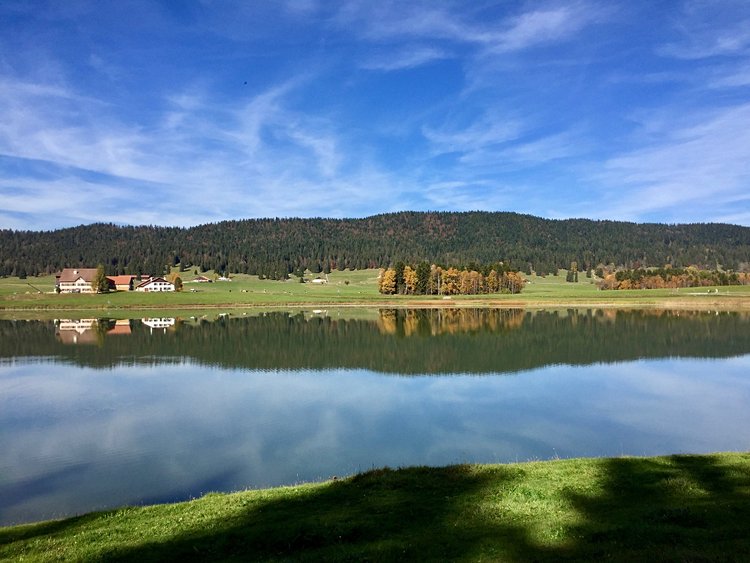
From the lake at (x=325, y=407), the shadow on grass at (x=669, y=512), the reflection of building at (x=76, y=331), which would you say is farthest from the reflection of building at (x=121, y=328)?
the shadow on grass at (x=669, y=512)

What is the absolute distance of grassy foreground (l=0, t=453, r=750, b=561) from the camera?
332 inches

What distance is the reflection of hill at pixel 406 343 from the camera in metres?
42.2

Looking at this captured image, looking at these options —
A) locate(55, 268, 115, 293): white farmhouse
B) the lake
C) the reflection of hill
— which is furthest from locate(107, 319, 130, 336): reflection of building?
locate(55, 268, 115, 293): white farmhouse

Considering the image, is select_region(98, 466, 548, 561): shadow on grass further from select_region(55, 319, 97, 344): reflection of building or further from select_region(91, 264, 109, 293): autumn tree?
select_region(91, 264, 109, 293): autumn tree

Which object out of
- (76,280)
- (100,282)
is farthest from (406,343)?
(76,280)

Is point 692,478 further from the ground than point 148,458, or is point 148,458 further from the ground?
point 692,478

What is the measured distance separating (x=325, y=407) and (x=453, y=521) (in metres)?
17.1

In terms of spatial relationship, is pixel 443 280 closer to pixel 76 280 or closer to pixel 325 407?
pixel 76 280

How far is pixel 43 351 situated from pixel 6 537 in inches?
1688

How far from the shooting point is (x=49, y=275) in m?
191

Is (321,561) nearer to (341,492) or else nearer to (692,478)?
(341,492)

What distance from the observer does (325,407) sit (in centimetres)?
2655

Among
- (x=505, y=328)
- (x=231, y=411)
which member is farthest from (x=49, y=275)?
(x=231, y=411)

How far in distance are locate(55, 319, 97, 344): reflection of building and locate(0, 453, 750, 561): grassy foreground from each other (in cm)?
4949
